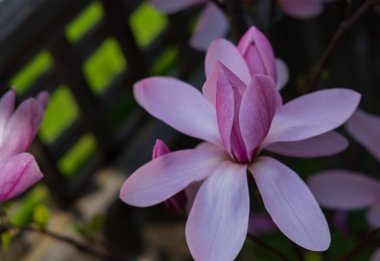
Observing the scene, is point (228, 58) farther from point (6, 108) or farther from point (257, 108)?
point (6, 108)

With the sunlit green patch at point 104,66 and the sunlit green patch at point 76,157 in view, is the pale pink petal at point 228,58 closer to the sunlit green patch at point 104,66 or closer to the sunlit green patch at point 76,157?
the sunlit green patch at point 76,157

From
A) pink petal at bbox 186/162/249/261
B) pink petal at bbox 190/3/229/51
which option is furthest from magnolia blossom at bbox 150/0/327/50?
pink petal at bbox 186/162/249/261

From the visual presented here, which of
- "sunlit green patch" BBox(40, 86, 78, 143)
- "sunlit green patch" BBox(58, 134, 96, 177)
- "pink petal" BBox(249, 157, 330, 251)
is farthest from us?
"sunlit green patch" BBox(40, 86, 78, 143)

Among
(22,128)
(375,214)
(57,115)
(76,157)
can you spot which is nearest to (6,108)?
(22,128)

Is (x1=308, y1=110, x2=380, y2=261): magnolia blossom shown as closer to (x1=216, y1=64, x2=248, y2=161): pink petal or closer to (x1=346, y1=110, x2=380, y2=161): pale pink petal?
(x1=346, y1=110, x2=380, y2=161): pale pink petal

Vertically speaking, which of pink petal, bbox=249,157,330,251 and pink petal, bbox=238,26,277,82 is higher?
pink petal, bbox=238,26,277,82

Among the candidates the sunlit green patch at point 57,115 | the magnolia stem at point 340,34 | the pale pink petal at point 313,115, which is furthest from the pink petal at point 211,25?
the sunlit green patch at point 57,115
